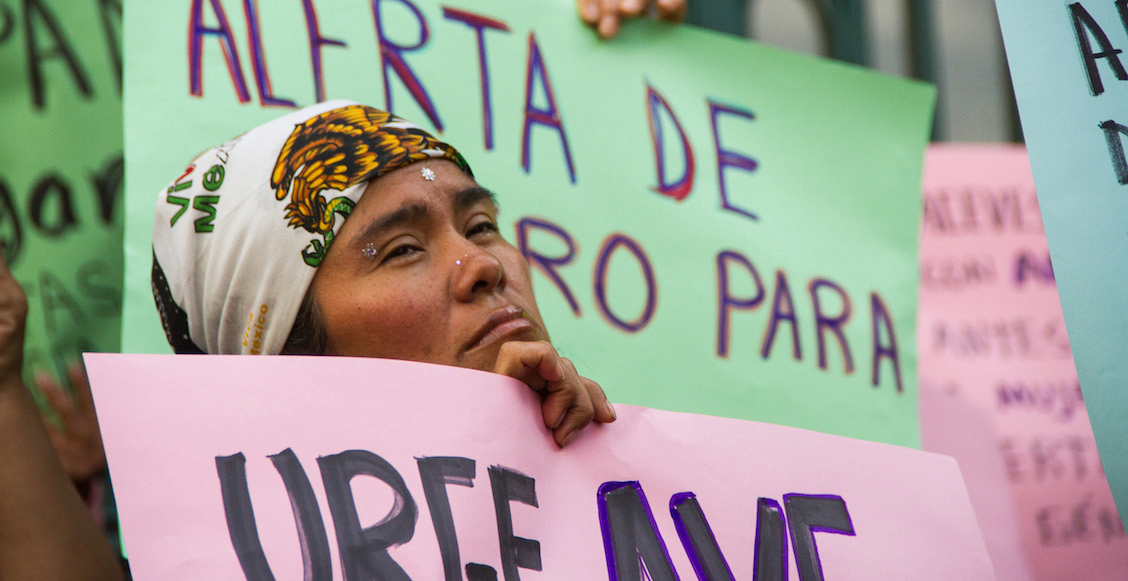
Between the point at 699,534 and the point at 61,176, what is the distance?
1028 mm

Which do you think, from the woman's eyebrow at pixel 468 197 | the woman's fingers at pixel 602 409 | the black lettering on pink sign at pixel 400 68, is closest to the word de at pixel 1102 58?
the woman's fingers at pixel 602 409

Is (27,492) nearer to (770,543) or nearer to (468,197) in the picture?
(468,197)

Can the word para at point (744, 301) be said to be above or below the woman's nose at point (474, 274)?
above

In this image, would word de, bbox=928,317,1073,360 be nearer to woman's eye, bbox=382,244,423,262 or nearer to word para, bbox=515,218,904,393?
word para, bbox=515,218,904,393

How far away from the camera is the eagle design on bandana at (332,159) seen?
1204 millimetres

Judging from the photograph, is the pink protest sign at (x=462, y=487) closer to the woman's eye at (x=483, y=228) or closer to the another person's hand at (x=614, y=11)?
the woman's eye at (x=483, y=228)

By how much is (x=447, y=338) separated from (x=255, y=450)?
280mm

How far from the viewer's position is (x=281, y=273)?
47.9 inches

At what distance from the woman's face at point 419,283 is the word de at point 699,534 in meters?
0.22

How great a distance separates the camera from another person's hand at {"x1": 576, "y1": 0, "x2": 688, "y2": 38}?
5.59 feet

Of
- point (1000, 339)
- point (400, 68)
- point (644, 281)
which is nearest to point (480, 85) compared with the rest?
point (400, 68)

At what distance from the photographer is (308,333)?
1.21 metres

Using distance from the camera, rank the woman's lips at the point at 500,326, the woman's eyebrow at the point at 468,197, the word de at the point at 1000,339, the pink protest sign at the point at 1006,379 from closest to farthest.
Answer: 1. the woman's lips at the point at 500,326
2. the woman's eyebrow at the point at 468,197
3. the pink protest sign at the point at 1006,379
4. the word de at the point at 1000,339

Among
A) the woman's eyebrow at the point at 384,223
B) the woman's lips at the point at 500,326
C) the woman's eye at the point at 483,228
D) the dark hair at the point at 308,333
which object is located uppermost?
the woman's eye at the point at 483,228
